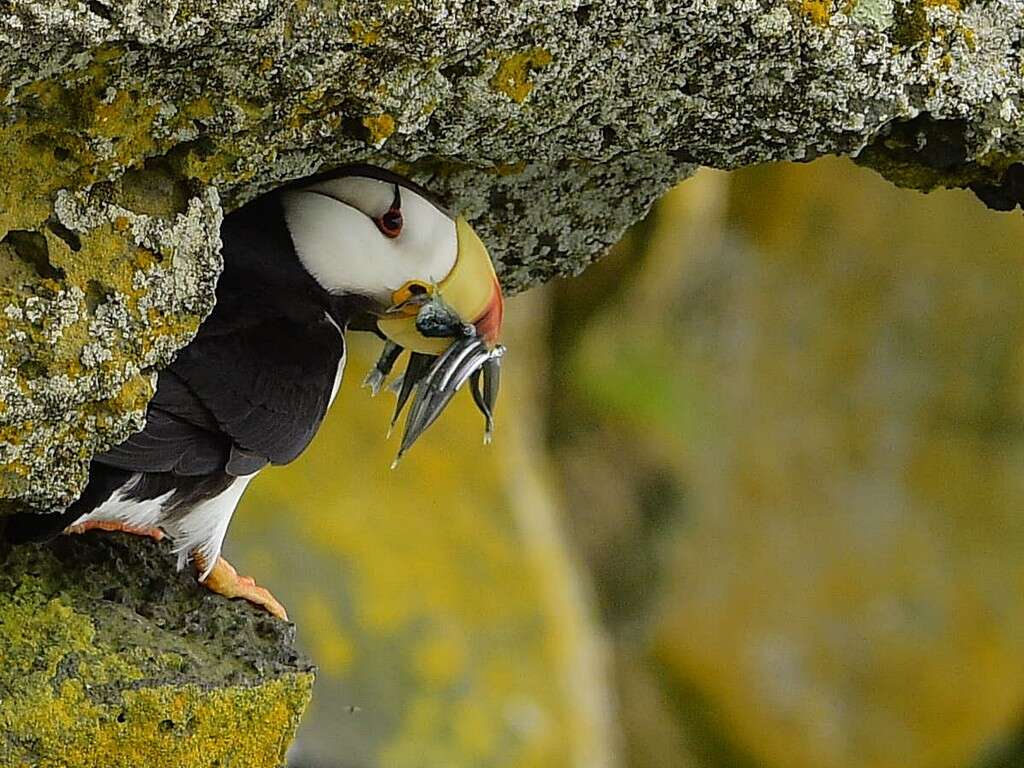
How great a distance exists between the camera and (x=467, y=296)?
76.8 inches

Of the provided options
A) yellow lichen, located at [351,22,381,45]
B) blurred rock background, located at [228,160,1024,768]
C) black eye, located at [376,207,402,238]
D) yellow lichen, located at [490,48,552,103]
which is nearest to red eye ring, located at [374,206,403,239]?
black eye, located at [376,207,402,238]

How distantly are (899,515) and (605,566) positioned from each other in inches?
74.2

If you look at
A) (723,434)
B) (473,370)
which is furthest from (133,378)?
(723,434)

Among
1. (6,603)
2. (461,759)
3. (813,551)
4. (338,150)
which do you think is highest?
(338,150)

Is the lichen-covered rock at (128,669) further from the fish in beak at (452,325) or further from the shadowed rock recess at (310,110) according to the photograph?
the fish in beak at (452,325)

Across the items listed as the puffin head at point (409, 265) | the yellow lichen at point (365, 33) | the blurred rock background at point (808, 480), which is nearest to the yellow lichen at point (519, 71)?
the yellow lichen at point (365, 33)

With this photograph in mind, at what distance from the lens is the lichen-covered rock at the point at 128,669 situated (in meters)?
1.60

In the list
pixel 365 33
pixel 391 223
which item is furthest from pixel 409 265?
pixel 365 33

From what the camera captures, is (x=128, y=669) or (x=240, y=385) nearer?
(x=128, y=669)

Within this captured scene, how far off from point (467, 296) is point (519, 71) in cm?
46

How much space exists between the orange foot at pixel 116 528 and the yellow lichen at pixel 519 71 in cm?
68

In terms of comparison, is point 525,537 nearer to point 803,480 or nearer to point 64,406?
point 64,406

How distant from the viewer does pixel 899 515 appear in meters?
8.65

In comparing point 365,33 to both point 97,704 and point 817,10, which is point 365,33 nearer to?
point 817,10
